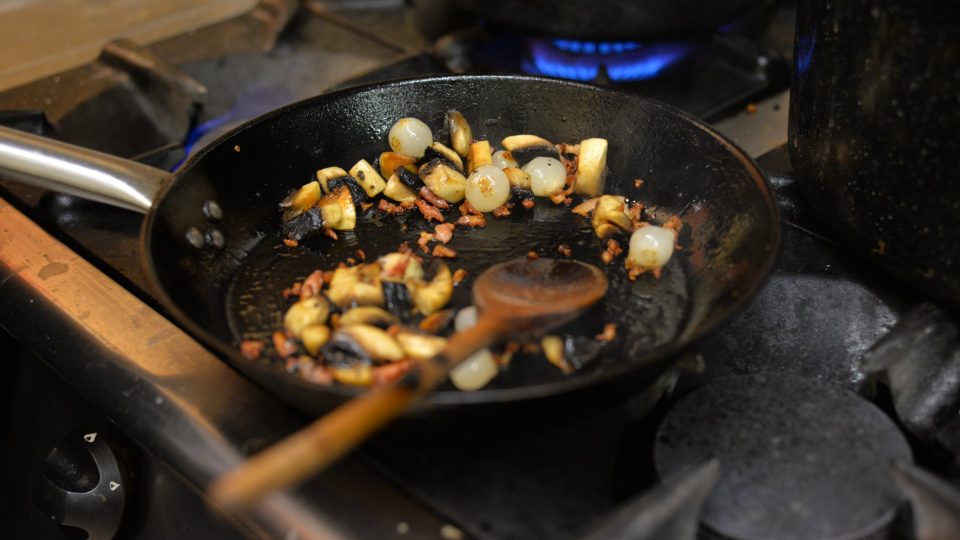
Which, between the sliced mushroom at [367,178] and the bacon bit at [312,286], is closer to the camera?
the bacon bit at [312,286]

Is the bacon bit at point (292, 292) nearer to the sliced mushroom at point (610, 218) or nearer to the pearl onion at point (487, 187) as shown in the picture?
the pearl onion at point (487, 187)

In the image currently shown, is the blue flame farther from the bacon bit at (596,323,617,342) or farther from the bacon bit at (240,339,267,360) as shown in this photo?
the bacon bit at (240,339,267,360)

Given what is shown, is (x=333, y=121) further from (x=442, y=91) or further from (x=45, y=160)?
(x=45, y=160)

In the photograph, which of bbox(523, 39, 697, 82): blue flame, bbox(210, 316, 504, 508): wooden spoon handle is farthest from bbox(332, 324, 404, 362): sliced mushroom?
bbox(523, 39, 697, 82): blue flame

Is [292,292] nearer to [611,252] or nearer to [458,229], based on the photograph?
[458,229]

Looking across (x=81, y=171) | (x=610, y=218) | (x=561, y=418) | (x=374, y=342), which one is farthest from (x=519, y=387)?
(x=81, y=171)

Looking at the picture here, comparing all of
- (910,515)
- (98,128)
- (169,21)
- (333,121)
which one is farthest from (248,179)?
(169,21)

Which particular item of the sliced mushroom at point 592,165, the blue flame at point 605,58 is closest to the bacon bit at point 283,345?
the sliced mushroom at point 592,165
